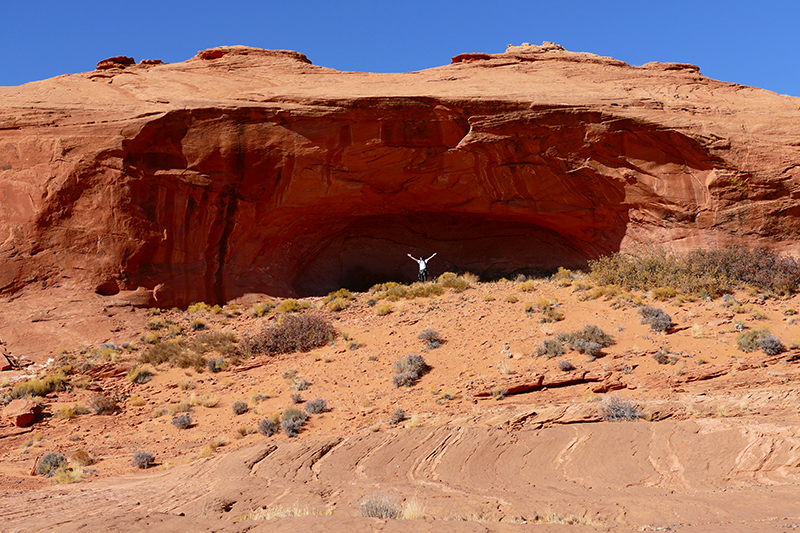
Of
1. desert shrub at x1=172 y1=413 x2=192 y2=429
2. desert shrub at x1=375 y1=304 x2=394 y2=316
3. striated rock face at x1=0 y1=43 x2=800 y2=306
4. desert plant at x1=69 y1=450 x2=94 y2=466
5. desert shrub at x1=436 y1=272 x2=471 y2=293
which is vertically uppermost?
striated rock face at x1=0 y1=43 x2=800 y2=306

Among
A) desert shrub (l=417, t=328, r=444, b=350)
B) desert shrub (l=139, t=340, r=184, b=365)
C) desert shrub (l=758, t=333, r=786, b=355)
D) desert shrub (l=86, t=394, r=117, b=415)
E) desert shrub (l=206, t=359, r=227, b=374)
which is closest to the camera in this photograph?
desert shrub (l=758, t=333, r=786, b=355)

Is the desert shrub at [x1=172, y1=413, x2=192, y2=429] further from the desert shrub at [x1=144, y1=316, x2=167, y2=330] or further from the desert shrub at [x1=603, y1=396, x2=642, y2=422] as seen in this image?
the desert shrub at [x1=603, y1=396, x2=642, y2=422]

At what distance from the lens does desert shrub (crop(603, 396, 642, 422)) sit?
8.48 meters

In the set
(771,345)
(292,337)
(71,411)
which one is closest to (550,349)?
(771,345)

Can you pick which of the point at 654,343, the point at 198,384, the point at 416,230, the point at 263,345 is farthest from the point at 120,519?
the point at 416,230

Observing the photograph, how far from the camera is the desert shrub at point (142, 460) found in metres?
8.59

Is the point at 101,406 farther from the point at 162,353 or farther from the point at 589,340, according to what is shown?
the point at 589,340

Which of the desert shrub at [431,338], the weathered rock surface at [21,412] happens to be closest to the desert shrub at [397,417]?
the desert shrub at [431,338]

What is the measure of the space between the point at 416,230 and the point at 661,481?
14.7m

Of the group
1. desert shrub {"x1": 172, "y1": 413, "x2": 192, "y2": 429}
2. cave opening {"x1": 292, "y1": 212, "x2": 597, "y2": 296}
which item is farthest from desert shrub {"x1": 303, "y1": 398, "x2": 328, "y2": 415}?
cave opening {"x1": 292, "y1": 212, "x2": 597, "y2": 296}

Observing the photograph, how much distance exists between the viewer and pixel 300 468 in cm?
743

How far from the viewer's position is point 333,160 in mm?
16188

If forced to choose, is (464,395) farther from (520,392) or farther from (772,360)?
(772,360)

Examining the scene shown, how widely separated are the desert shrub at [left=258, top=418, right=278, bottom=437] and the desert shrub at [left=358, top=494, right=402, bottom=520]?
4.52 meters
